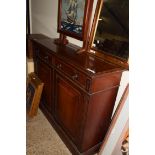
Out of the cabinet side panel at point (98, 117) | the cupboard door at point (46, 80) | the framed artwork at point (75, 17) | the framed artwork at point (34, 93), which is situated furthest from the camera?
the framed artwork at point (34, 93)

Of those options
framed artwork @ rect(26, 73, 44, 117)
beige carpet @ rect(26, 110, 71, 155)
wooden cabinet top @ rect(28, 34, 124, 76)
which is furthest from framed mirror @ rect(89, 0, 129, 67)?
beige carpet @ rect(26, 110, 71, 155)

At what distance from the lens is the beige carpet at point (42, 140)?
1840mm

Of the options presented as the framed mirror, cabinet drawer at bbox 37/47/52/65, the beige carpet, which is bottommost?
the beige carpet

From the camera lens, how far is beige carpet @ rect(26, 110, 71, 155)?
1.84m

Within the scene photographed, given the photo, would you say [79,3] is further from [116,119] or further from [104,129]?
[104,129]

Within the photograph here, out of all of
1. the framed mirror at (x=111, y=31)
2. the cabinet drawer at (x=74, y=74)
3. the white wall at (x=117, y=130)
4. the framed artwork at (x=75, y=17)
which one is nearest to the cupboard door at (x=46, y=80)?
the cabinet drawer at (x=74, y=74)

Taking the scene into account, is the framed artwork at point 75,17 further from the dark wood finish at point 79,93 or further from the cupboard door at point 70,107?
the cupboard door at point 70,107

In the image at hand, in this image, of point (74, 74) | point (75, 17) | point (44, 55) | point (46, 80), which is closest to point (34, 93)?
point (46, 80)

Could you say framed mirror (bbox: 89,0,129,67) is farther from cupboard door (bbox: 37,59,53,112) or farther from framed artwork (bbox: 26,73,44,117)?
framed artwork (bbox: 26,73,44,117)

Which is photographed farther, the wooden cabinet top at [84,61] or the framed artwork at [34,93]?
the framed artwork at [34,93]

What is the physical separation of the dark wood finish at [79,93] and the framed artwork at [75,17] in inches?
7.7

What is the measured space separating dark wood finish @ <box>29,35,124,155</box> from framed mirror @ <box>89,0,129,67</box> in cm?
9

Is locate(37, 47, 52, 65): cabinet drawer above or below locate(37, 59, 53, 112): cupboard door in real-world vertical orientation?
above
